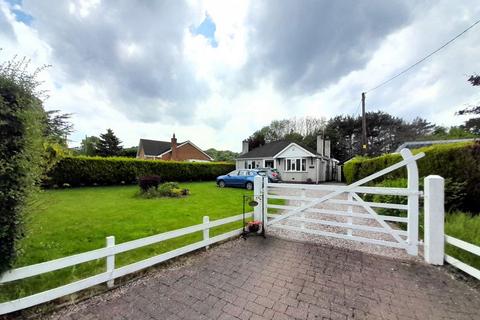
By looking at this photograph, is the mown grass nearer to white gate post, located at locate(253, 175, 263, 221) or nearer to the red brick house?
white gate post, located at locate(253, 175, 263, 221)

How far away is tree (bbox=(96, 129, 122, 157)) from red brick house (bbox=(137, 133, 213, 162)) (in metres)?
6.83

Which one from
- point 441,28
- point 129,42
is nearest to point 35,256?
point 129,42

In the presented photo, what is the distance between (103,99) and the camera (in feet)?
35.3

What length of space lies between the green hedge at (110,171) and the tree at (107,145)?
25380 mm

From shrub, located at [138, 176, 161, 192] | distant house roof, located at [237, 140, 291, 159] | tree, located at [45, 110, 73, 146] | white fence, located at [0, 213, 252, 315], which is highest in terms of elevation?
distant house roof, located at [237, 140, 291, 159]

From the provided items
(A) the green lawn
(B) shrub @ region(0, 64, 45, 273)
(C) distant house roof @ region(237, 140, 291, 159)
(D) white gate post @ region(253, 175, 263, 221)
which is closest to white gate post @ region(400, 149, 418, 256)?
(D) white gate post @ region(253, 175, 263, 221)

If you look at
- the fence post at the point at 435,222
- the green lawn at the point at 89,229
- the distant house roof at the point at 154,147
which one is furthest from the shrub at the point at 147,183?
the distant house roof at the point at 154,147

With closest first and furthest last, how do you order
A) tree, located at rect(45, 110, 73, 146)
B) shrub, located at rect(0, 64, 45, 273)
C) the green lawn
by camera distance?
shrub, located at rect(0, 64, 45, 273) < tree, located at rect(45, 110, 73, 146) < the green lawn

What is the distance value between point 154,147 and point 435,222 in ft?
113

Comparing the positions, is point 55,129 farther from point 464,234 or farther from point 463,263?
point 464,234

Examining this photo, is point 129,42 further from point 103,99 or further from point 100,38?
point 103,99

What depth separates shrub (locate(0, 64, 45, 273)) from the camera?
6.42 feet

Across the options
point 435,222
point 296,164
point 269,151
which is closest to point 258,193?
point 435,222

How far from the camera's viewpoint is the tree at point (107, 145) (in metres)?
36.1
